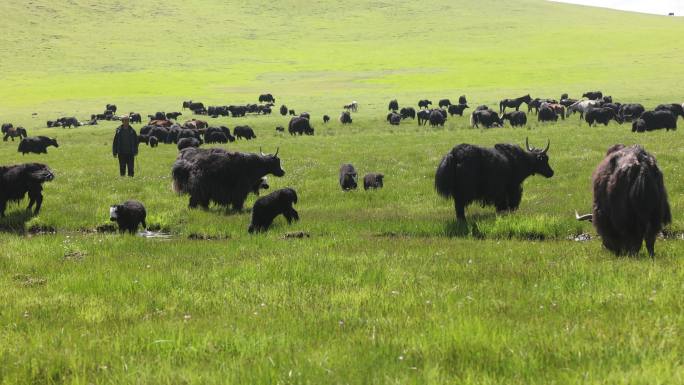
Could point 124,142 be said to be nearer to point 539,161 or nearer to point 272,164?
point 272,164

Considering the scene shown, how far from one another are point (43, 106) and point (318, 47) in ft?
153

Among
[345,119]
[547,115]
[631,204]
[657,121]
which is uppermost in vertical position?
[547,115]

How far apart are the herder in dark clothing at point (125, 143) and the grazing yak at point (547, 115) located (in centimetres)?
2741

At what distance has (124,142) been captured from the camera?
1828 centimetres

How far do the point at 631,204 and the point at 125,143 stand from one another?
1458 centimetres

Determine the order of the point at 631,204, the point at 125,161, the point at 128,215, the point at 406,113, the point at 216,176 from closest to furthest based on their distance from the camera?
the point at 631,204 → the point at 128,215 → the point at 216,176 → the point at 125,161 → the point at 406,113

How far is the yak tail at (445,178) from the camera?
1119 cm

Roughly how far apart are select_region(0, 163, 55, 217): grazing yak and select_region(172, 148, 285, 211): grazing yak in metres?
2.70

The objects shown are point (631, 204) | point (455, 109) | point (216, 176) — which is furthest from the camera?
point (455, 109)

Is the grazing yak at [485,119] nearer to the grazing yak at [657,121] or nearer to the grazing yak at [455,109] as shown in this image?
the grazing yak at [455,109]

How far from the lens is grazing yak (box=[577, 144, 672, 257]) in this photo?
728 cm

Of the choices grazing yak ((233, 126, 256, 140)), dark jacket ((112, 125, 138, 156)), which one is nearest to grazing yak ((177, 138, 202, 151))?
grazing yak ((233, 126, 256, 140))

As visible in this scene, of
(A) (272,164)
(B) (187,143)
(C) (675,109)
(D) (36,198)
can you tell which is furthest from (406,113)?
(D) (36,198)

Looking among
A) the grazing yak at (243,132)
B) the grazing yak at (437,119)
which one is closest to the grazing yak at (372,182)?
the grazing yak at (243,132)
